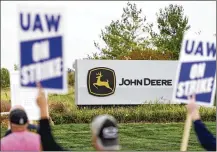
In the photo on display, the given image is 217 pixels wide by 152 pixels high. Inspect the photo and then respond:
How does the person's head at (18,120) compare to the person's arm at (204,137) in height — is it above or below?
above

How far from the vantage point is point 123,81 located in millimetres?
20078

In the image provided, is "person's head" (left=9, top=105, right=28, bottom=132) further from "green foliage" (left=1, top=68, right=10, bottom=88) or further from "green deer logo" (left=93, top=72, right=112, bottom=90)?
"green foliage" (left=1, top=68, right=10, bottom=88)

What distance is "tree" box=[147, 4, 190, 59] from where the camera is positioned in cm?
3581

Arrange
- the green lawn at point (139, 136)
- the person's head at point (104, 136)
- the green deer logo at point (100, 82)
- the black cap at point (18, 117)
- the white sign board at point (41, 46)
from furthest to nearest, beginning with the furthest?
the green deer logo at point (100, 82)
the green lawn at point (139, 136)
the white sign board at point (41, 46)
the black cap at point (18, 117)
the person's head at point (104, 136)

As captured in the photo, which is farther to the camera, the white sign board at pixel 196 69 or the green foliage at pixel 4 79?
the green foliage at pixel 4 79

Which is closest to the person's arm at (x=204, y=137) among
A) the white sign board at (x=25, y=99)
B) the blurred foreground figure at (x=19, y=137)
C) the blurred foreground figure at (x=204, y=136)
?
the blurred foreground figure at (x=204, y=136)

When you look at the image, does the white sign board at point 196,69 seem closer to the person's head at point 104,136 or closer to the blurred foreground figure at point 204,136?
the blurred foreground figure at point 204,136

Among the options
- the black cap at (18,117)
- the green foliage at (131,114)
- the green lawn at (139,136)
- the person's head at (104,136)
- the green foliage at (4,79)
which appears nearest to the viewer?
the person's head at (104,136)

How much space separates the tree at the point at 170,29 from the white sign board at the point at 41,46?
102 ft

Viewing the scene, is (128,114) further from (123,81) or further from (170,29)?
(170,29)

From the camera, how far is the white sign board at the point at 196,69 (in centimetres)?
457

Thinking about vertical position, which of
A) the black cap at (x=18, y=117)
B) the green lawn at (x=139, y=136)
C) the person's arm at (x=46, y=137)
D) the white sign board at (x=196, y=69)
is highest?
the white sign board at (x=196, y=69)

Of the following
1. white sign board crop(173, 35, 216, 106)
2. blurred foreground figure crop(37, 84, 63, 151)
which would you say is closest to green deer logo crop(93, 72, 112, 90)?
white sign board crop(173, 35, 216, 106)

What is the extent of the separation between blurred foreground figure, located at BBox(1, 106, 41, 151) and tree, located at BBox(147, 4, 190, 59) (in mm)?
31347
